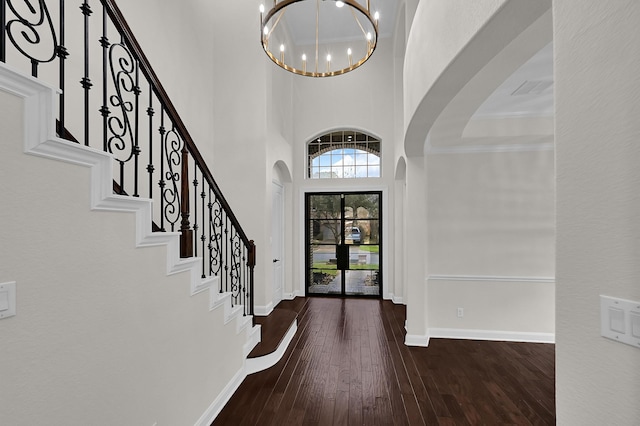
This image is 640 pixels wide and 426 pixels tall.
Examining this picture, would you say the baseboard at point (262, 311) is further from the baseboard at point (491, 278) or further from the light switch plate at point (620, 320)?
the light switch plate at point (620, 320)

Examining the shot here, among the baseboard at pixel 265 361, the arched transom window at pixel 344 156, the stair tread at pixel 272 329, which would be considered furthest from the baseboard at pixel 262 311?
the arched transom window at pixel 344 156

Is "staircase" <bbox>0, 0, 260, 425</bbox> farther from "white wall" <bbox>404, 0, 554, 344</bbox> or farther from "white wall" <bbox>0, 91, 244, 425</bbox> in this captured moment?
"white wall" <bbox>404, 0, 554, 344</bbox>

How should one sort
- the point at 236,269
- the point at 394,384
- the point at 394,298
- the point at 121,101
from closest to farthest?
the point at 121,101 < the point at 394,384 < the point at 236,269 < the point at 394,298

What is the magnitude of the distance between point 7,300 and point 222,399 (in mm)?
1968

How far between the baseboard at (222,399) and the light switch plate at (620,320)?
8.10ft

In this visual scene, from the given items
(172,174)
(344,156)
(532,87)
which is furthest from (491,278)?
(172,174)

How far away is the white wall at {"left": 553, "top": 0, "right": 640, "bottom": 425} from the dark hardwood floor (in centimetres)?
185

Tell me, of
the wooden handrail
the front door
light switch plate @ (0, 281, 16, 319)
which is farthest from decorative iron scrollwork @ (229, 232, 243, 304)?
the front door

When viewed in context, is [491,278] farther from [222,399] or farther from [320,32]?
[320,32]

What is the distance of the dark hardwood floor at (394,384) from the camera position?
2486 mm

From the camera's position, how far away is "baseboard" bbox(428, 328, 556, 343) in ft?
13.3

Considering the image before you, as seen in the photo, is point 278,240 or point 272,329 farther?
point 278,240

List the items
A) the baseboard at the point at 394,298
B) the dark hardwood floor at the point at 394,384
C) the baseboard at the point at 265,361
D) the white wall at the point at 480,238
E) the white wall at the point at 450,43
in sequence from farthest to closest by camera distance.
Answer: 1. the baseboard at the point at 394,298
2. the white wall at the point at 480,238
3. the baseboard at the point at 265,361
4. the dark hardwood floor at the point at 394,384
5. the white wall at the point at 450,43

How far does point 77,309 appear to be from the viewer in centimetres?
135
